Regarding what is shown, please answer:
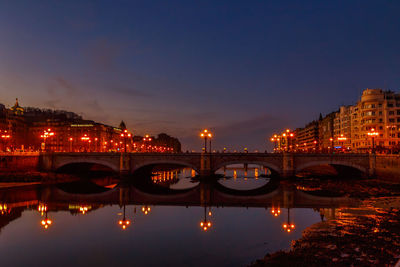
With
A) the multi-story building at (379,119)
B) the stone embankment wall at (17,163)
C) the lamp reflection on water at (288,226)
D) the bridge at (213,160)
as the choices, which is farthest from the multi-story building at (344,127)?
the stone embankment wall at (17,163)

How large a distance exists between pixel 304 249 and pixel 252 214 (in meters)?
16.4

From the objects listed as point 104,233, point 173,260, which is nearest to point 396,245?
point 173,260

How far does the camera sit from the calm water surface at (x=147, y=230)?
22.5 m

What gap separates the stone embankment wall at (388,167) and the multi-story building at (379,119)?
102ft

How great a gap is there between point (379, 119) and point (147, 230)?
324 ft

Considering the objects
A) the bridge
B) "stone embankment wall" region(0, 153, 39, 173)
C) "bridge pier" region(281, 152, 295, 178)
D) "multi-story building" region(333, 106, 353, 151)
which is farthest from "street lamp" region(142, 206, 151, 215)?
"multi-story building" region(333, 106, 353, 151)

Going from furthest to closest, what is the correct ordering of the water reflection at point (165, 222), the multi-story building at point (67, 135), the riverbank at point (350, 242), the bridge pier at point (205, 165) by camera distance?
the multi-story building at point (67, 135)
the bridge pier at point (205, 165)
the water reflection at point (165, 222)
the riverbank at point (350, 242)

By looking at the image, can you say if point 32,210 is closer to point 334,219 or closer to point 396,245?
point 334,219

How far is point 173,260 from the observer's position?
21750mm

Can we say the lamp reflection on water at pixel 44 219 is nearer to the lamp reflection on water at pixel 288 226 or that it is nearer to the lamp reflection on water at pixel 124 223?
Answer: the lamp reflection on water at pixel 124 223

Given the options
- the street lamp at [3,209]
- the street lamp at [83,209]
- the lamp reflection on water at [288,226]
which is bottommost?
the street lamp at [83,209]

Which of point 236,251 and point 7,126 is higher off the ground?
point 7,126

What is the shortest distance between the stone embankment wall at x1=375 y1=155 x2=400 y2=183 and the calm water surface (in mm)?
27053

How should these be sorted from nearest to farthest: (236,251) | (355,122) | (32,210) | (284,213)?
1. (236,251)
2. (284,213)
3. (32,210)
4. (355,122)
